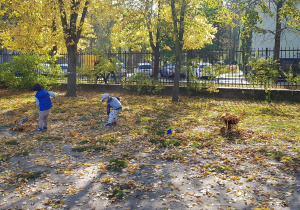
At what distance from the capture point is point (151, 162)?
6.58 m

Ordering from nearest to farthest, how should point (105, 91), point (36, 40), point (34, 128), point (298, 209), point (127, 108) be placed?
point (298, 209) → point (34, 128) → point (127, 108) → point (36, 40) → point (105, 91)

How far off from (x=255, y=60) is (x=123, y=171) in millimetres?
9513

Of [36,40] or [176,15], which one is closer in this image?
[176,15]

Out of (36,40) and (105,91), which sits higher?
(36,40)

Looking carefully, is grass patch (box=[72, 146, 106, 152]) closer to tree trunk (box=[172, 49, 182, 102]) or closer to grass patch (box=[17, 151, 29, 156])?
grass patch (box=[17, 151, 29, 156])

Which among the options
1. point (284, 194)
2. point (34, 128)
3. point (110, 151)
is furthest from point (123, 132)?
point (284, 194)

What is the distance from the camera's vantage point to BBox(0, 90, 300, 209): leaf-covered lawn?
192 inches

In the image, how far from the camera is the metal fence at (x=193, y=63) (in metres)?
15.4

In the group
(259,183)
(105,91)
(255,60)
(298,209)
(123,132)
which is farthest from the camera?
(105,91)

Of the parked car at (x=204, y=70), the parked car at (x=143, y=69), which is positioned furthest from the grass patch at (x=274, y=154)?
the parked car at (x=143, y=69)

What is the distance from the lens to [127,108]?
12.9 metres

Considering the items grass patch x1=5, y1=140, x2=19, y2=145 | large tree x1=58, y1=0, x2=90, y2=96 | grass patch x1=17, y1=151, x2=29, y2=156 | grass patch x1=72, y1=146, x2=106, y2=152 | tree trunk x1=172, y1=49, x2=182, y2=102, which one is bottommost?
grass patch x1=17, y1=151, x2=29, y2=156

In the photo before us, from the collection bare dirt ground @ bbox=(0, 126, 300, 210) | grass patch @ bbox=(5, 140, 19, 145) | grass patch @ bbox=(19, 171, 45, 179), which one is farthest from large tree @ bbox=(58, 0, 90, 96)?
grass patch @ bbox=(19, 171, 45, 179)

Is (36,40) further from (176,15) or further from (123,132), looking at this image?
(123,132)
